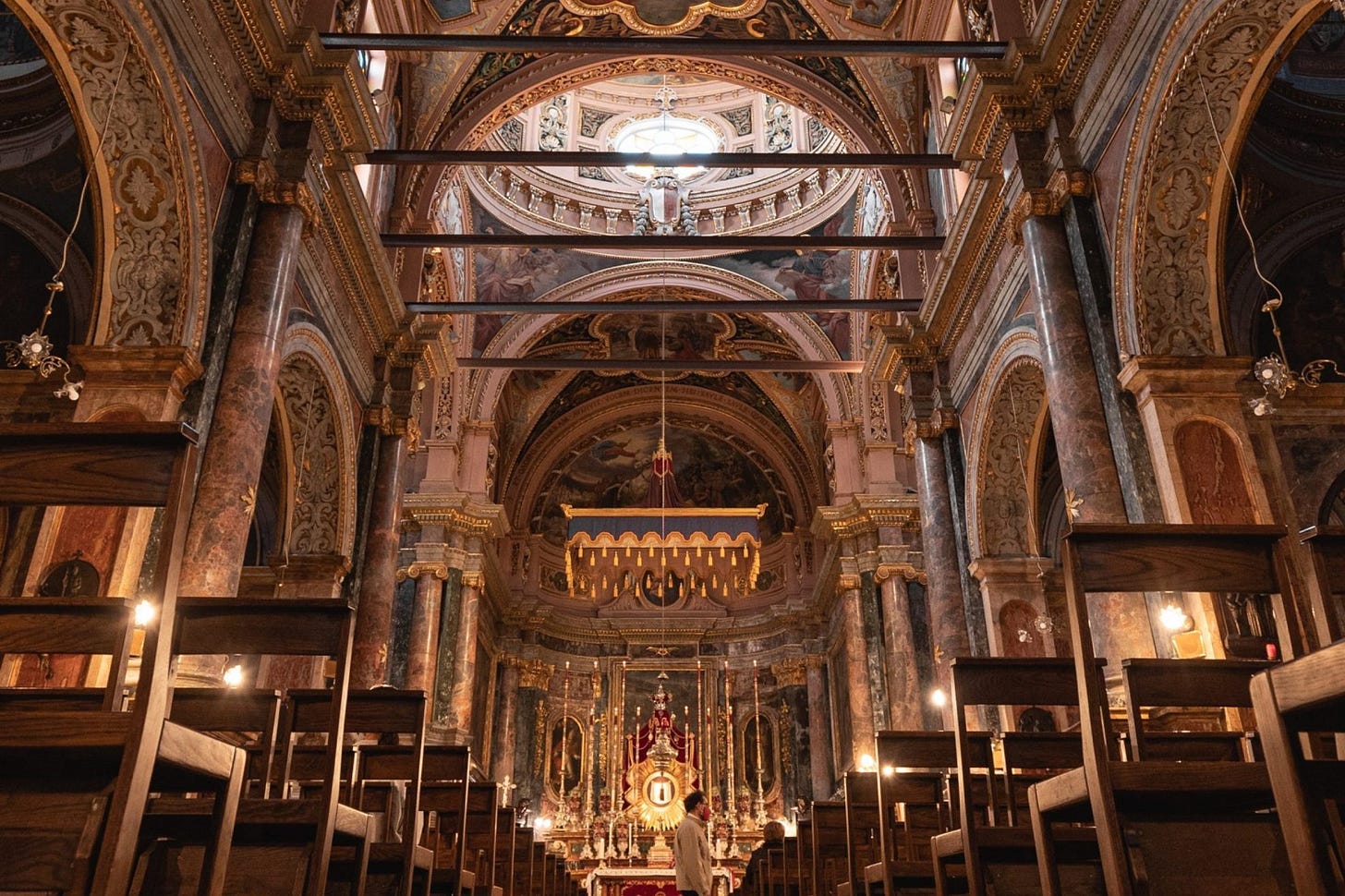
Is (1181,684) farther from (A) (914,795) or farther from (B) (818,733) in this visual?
(B) (818,733)

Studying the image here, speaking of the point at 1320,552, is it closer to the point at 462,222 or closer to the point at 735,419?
the point at 462,222

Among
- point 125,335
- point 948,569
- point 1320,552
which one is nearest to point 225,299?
point 125,335

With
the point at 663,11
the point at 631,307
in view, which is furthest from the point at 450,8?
the point at 631,307

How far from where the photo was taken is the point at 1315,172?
32.7ft

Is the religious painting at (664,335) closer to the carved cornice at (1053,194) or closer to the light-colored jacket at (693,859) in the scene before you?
the carved cornice at (1053,194)

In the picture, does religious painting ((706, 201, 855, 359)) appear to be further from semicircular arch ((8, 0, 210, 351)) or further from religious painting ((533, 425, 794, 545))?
semicircular arch ((8, 0, 210, 351))

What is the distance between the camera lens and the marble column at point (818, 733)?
20.4 m

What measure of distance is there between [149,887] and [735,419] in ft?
67.1

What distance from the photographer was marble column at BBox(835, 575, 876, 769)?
16.9 m

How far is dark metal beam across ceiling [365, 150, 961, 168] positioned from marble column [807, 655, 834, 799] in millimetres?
12838

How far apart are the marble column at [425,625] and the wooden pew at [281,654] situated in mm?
11989

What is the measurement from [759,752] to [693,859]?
14.3 m

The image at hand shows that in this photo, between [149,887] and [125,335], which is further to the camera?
[125,335]

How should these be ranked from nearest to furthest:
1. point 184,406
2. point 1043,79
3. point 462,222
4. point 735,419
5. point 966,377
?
1. point 184,406
2. point 1043,79
3. point 966,377
4. point 462,222
5. point 735,419
